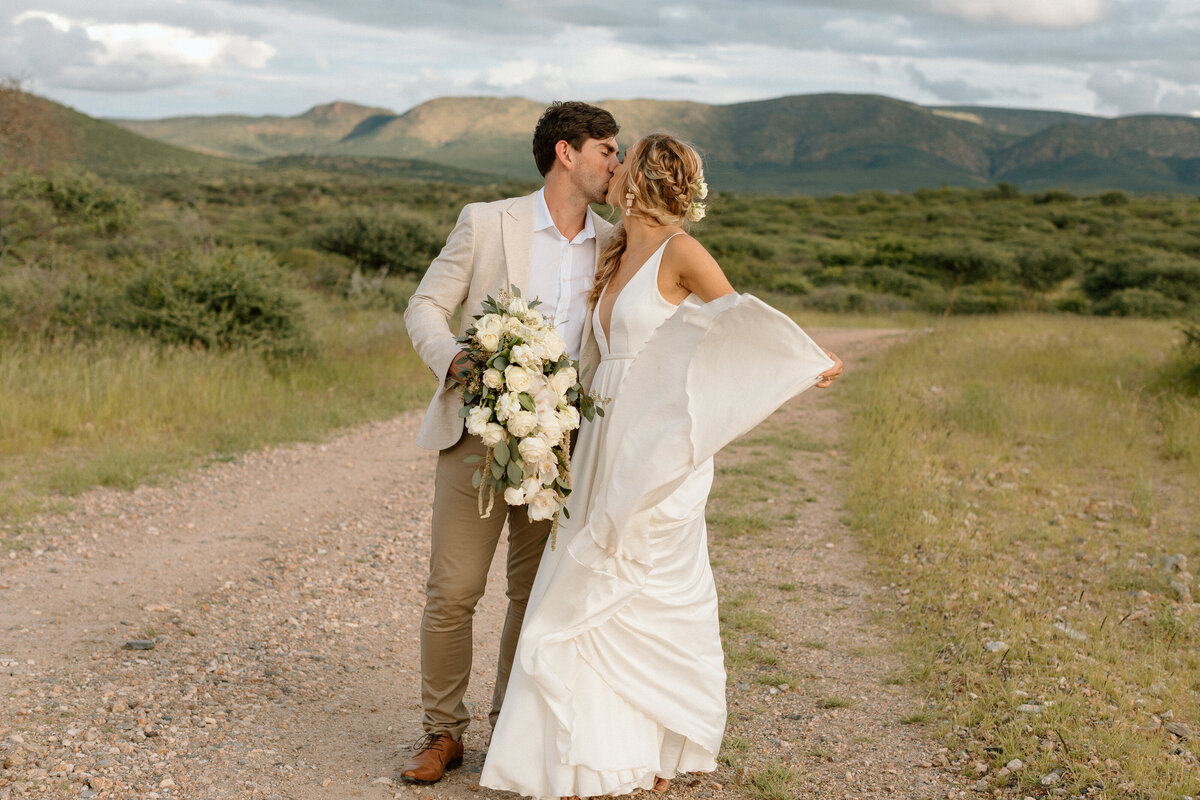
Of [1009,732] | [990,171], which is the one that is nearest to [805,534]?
[1009,732]

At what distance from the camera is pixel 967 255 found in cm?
2841

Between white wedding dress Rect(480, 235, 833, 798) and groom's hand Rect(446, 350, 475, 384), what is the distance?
46 cm

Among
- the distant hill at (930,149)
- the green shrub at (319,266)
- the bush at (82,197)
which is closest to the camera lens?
the bush at (82,197)

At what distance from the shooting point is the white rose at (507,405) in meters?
2.91

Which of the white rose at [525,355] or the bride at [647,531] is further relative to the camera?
the bride at [647,531]

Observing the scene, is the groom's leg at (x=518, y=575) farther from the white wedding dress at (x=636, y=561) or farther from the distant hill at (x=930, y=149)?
the distant hill at (x=930, y=149)

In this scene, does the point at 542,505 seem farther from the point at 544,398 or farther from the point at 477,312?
the point at 477,312

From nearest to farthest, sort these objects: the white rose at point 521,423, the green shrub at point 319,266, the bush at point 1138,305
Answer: the white rose at point 521,423, the green shrub at point 319,266, the bush at point 1138,305

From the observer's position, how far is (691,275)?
10.6 feet

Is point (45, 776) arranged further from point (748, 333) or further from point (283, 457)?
point (283, 457)

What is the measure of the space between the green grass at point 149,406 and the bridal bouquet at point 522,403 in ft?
15.1

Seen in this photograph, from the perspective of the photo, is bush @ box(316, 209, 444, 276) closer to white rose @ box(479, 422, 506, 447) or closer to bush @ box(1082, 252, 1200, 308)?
bush @ box(1082, 252, 1200, 308)

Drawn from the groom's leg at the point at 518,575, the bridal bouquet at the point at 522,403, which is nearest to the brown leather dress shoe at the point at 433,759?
the groom's leg at the point at 518,575

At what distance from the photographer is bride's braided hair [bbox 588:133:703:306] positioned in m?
3.29
